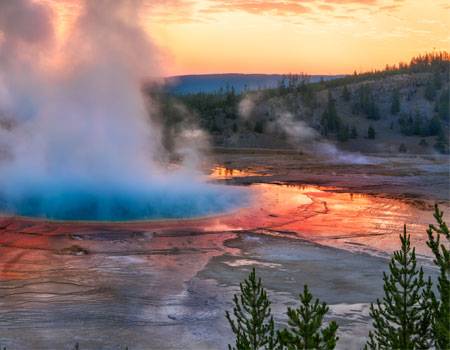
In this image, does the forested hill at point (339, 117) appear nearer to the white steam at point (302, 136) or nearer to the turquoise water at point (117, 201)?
the white steam at point (302, 136)

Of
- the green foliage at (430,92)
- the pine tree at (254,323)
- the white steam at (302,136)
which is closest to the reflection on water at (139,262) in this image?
the pine tree at (254,323)

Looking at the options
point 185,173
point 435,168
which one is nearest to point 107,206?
point 185,173

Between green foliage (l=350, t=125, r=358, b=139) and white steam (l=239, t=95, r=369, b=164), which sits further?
green foliage (l=350, t=125, r=358, b=139)

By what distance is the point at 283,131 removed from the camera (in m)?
52.3

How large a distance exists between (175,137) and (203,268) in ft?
131

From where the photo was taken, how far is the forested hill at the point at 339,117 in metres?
48.7

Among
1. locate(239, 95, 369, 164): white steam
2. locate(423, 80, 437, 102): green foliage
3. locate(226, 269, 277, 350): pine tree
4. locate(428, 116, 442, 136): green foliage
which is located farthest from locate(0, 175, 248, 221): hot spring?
locate(423, 80, 437, 102): green foliage

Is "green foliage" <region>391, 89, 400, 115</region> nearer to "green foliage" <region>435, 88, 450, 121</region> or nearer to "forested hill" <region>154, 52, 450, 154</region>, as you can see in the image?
"forested hill" <region>154, 52, 450, 154</region>

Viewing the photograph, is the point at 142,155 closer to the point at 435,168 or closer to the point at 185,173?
the point at 185,173

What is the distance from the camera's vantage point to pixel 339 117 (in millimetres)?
54844

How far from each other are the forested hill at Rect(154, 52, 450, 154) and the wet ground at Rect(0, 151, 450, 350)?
28.6 m

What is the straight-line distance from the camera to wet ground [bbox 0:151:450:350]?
27.0 ft

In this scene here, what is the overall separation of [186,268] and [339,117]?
149ft

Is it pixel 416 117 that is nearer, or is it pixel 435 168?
pixel 435 168
